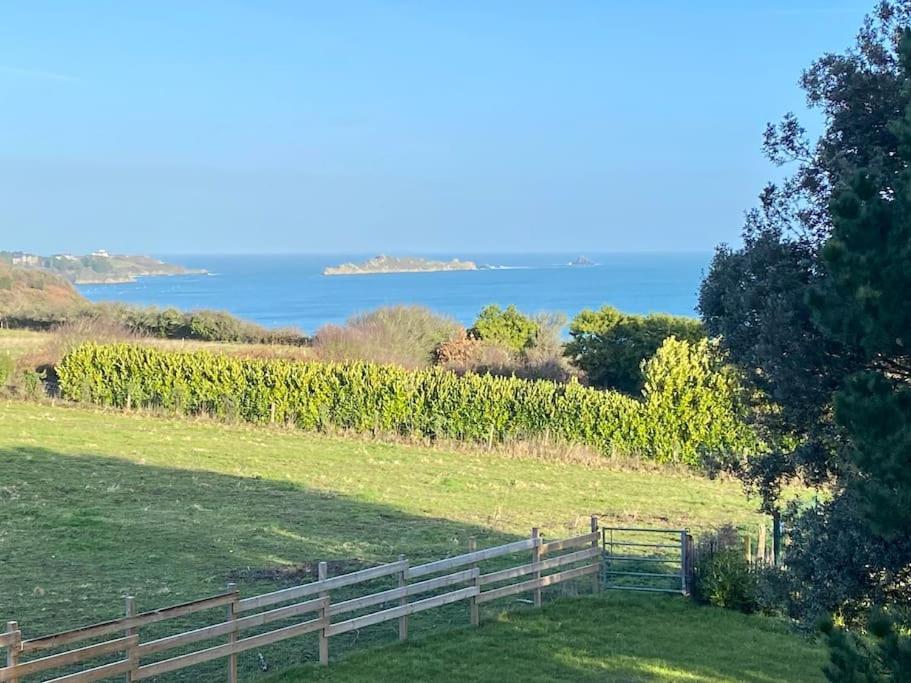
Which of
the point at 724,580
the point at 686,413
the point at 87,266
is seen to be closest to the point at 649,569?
the point at 724,580

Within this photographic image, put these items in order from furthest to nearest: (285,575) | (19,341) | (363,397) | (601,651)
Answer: (19,341) < (363,397) < (285,575) < (601,651)

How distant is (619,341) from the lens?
35250 mm

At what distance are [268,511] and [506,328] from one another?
2809 centimetres

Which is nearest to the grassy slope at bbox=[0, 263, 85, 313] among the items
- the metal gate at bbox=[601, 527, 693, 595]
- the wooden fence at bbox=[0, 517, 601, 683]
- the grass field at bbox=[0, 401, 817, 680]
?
the grass field at bbox=[0, 401, 817, 680]

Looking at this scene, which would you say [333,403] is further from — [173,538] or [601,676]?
[601,676]

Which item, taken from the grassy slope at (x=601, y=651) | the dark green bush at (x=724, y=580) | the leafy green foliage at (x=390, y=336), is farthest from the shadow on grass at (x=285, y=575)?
the leafy green foliage at (x=390, y=336)

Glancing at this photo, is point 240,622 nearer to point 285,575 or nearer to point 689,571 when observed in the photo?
point 285,575

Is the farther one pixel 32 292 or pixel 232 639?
pixel 32 292

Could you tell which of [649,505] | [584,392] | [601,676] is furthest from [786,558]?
[584,392]

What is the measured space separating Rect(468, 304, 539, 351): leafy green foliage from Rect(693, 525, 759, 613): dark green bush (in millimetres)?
31445

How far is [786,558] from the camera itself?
7.65 metres

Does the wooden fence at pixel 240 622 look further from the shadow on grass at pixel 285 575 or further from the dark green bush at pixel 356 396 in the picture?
the dark green bush at pixel 356 396

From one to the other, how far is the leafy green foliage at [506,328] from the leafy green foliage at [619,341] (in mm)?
7707

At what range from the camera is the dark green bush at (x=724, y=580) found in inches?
468
